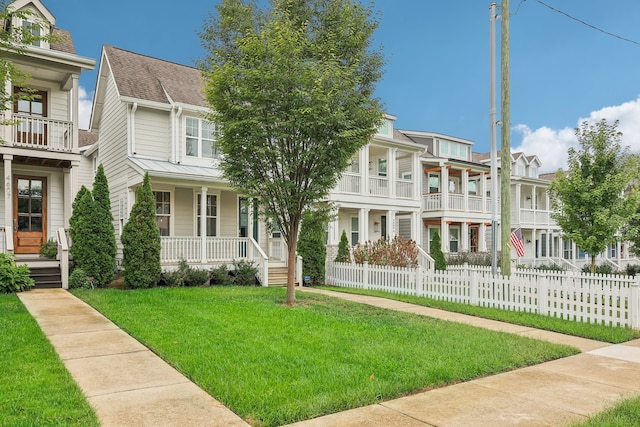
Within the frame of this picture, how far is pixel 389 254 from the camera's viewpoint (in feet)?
53.0

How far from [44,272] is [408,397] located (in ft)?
39.3

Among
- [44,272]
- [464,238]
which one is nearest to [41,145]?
[44,272]

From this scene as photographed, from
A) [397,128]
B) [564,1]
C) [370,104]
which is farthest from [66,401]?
[397,128]

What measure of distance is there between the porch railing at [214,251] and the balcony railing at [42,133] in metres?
4.39

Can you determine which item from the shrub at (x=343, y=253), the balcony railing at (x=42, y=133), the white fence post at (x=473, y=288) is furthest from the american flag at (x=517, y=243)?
the balcony railing at (x=42, y=133)

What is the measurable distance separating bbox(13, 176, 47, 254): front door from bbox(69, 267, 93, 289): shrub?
3.52 metres

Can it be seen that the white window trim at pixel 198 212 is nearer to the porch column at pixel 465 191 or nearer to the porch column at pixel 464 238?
the porch column at pixel 465 191

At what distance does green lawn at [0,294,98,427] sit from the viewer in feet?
12.6

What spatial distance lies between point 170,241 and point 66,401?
10892 millimetres

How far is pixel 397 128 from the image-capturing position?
29.0 m

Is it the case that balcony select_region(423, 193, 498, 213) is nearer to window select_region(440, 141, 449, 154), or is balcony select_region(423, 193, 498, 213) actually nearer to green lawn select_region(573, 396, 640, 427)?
window select_region(440, 141, 449, 154)

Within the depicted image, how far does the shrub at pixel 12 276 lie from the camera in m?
11.6

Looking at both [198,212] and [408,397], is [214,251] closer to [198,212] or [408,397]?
[198,212]

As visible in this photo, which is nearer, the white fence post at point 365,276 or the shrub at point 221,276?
the shrub at point 221,276
